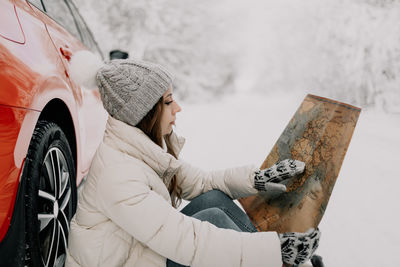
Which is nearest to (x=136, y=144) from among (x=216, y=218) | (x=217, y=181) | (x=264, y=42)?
(x=216, y=218)

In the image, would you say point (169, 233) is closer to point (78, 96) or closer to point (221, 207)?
point (221, 207)

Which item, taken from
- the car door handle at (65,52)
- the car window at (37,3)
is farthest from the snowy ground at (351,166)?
the car window at (37,3)

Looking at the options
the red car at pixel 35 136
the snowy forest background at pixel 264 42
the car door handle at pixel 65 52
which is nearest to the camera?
Answer: the red car at pixel 35 136

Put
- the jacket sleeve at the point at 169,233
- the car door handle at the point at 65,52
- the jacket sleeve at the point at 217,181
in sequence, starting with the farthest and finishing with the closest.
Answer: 1. the jacket sleeve at the point at 217,181
2. the car door handle at the point at 65,52
3. the jacket sleeve at the point at 169,233

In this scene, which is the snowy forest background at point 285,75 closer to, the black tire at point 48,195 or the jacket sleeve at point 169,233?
the jacket sleeve at point 169,233

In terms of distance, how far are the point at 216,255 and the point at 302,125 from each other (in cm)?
80

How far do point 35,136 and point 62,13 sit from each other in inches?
55.4

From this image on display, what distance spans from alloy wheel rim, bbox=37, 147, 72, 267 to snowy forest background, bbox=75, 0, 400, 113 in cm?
Result: 506

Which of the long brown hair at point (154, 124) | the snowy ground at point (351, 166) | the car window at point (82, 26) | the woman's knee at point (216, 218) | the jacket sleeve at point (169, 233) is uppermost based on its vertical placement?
the car window at point (82, 26)

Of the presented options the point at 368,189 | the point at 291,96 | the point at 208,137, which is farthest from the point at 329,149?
the point at 291,96

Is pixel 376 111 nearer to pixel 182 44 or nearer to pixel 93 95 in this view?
pixel 93 95

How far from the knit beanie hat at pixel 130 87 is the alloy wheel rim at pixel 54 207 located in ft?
1.25

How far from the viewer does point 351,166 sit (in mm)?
3682

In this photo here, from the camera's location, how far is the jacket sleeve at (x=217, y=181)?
160cm
